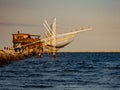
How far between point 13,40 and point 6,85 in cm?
9905

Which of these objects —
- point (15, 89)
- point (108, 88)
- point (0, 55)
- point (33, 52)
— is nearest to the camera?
point (15, 89)

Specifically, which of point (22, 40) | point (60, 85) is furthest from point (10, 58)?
point (60, 85)

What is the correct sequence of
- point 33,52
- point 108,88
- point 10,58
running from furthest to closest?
point 33,52 → point 10,58 → point 108,88

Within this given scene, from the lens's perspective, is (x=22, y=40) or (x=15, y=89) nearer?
(x=15, y=89)

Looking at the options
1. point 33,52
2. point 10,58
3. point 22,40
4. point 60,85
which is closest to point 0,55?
point 10,58

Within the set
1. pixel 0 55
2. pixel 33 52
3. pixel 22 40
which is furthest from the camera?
pixel 33 52

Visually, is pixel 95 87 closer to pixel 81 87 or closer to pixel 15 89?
pixel 81 87

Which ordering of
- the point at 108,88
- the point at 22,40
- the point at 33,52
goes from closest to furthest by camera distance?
1. the point at 108,88
2. the point at 22,40
3. the point at 33,52

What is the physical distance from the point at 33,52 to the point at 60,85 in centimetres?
12314

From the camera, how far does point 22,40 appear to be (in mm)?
132875

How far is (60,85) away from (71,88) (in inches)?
94.2

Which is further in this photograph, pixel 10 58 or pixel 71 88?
pixel 10 58

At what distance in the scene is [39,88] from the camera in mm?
35469

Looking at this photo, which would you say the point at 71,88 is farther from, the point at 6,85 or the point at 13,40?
the point at 13,40
